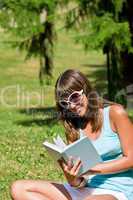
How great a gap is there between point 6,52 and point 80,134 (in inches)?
1108

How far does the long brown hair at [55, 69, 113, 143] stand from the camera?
18.1 feet

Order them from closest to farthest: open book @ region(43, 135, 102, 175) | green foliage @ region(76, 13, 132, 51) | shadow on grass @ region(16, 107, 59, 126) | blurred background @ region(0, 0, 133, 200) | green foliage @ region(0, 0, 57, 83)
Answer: open book @ region(43, 135, 102, 175), blurred background @ region(0, 0, 133, 200), green foliage @ region(76, 13, 132, 51), green foliage @ region(0, 0, 57, 83), shadow on grass @ region(16, 107, 59, 126)

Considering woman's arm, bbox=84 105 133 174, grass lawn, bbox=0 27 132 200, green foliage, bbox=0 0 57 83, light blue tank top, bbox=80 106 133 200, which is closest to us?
woman's arm, bbox=84 105 133 174

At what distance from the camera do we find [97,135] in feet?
18.5

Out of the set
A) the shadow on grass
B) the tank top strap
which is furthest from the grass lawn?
the tank top strap

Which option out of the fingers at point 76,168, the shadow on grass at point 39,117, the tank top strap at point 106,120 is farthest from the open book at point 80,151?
the shadow on grass at point 39,117

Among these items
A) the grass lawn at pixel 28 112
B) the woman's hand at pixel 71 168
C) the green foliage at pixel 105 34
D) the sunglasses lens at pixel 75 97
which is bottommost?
the grass lawn at pixel 28 112

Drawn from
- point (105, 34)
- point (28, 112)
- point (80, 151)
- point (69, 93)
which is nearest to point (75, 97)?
point (69, 93)

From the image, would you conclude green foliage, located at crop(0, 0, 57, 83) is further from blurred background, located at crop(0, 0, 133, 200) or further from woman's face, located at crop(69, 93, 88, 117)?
woman's face, located at crop(69, 93, 88, 117)

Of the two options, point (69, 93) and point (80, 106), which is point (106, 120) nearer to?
point (80, 106)

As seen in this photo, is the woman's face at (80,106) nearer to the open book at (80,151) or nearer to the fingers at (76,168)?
the open book at (80,151)

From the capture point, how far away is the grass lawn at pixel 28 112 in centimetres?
937

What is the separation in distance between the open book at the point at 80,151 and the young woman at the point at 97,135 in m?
0.05

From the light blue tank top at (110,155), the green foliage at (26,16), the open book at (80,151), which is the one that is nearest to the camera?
the open book at (80,151)
